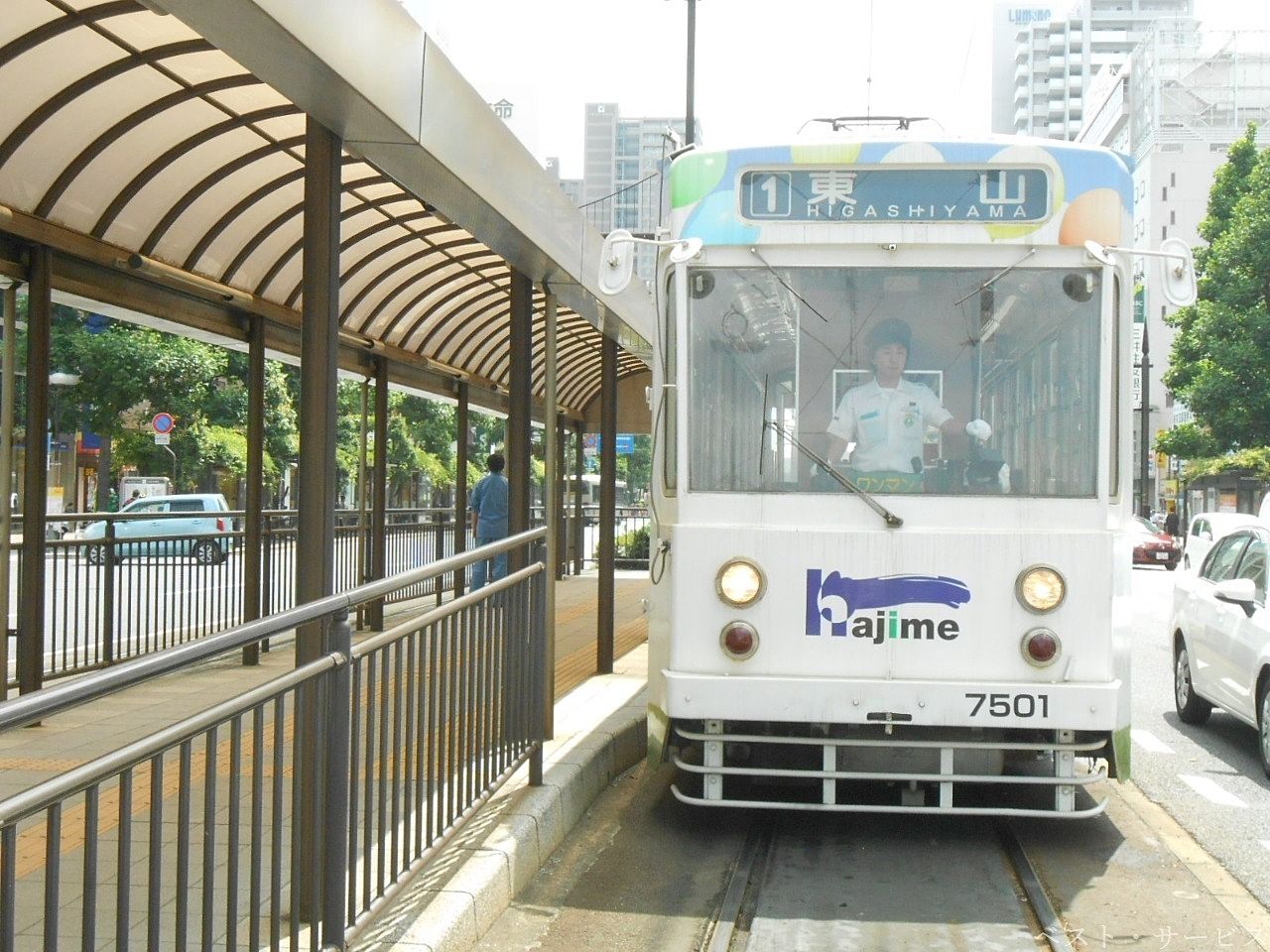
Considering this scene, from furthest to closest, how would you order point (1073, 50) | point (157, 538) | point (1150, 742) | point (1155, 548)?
point (1073, 50), point (1155, 548), point (157, 538), point (1150, 742)

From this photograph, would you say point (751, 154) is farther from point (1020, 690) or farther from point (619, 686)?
point (619, 686)

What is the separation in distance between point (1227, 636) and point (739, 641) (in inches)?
178

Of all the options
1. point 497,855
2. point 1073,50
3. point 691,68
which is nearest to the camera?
point 497,855

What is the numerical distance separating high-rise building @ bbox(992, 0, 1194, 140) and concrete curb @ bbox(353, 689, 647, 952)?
148 meters

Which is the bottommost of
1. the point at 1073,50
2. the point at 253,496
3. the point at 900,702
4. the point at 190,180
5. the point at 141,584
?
the point at 900,702

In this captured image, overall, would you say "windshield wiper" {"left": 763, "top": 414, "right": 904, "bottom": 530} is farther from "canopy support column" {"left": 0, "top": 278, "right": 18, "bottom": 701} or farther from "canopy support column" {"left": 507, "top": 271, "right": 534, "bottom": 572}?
"canopy support column" {"left": 0, "top": 278, "right": 18, "bottom": 701}

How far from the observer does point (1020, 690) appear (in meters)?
5.87

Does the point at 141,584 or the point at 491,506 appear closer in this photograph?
the point at 141,584

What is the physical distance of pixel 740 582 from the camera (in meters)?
6.08

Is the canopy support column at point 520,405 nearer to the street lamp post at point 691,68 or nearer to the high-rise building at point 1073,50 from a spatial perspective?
the street lamp post at point 691,68

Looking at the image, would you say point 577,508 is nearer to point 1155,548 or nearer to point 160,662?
point 1155,548

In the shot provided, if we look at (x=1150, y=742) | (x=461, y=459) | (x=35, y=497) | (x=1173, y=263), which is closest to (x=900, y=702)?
(x=1173, y=263)

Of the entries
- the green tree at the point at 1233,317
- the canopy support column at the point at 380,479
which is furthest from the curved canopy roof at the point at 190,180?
the green tree at the point at 1233,317

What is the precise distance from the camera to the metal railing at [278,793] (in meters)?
2.38
